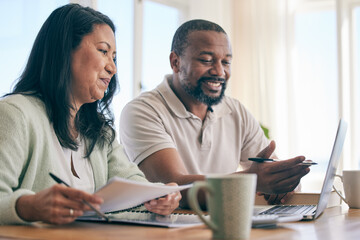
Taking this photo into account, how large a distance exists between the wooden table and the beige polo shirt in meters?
0.87

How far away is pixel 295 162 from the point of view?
1402 mm

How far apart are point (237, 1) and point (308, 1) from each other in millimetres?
801

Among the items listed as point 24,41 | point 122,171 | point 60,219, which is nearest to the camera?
point 60,219

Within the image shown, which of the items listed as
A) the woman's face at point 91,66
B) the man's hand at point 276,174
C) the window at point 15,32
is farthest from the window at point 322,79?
the woman's face at point 91,66

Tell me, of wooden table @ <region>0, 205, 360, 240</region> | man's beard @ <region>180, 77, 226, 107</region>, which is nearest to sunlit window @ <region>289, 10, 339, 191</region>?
man's beard @ <region>180, 77, 226, 107</region>

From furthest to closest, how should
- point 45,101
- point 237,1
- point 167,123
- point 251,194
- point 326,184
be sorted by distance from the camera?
1. point 237,1
2. point 167,123
3. point 45,101
4. point 326,184
5. point 251,194

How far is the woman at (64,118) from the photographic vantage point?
3.83 feet

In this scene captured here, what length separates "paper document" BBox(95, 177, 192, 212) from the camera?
93 centimetres

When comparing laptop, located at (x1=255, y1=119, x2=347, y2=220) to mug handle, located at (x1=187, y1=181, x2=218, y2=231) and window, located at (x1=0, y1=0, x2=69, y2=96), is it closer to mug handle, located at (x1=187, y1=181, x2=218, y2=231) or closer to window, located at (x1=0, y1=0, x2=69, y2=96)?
mug handle, located at (x1=187, y1=181, x2=218, y2=231)

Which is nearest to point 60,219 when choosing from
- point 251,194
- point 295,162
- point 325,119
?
point 251,194

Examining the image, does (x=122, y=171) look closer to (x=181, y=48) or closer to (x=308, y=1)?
(x=181, y=48)

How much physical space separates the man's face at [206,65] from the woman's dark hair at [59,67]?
72 centimetres

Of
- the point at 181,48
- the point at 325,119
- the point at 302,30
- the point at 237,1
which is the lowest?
the point at 325,119

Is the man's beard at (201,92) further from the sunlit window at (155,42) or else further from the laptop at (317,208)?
the sunlit window at (155,42)
